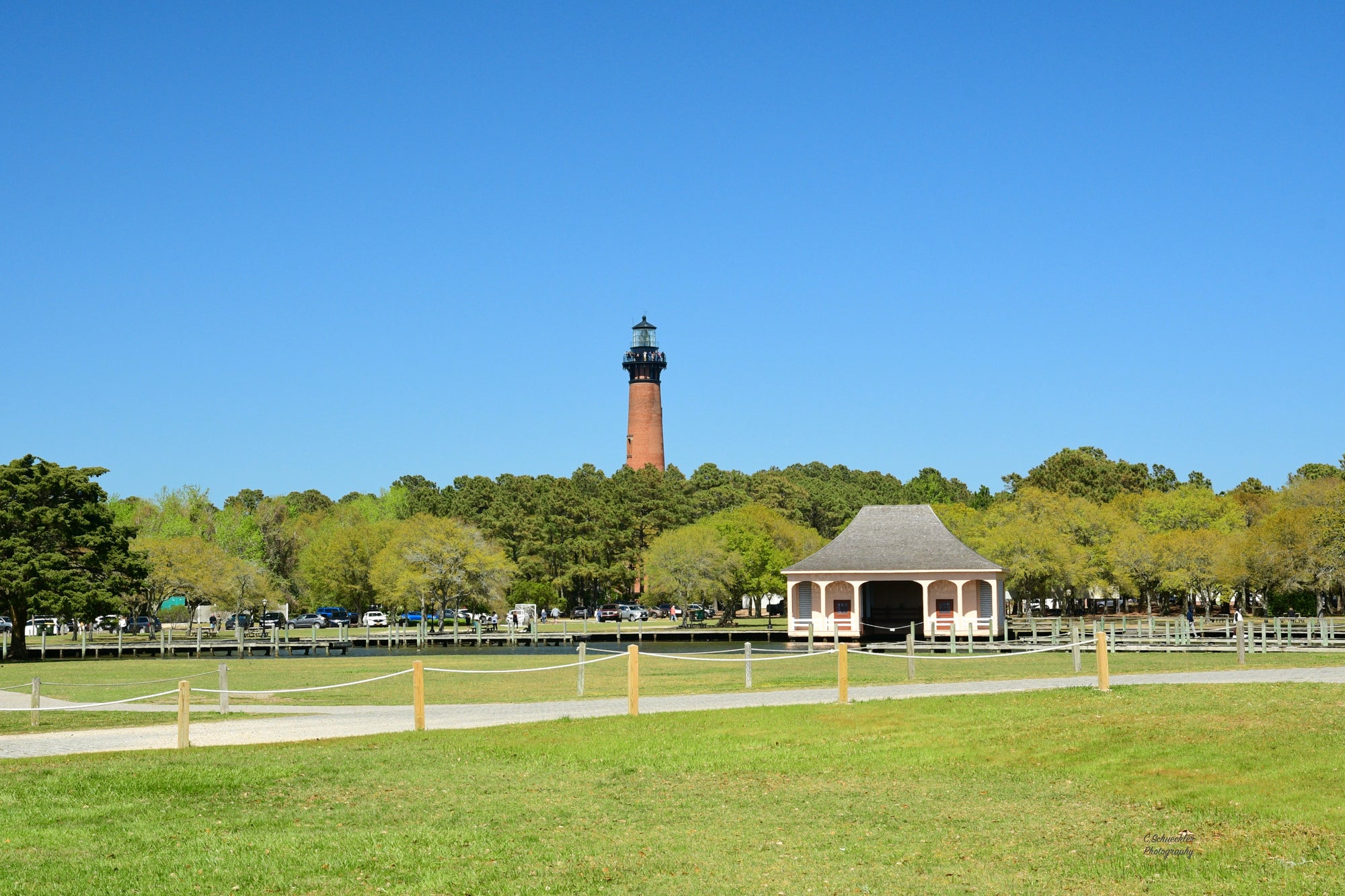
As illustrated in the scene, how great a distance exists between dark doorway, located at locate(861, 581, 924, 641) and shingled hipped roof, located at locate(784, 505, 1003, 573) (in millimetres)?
2751

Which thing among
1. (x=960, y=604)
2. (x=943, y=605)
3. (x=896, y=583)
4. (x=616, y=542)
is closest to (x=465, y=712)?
(x=960, y=604)

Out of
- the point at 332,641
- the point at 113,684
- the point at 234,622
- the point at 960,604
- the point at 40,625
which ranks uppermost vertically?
the point at 113,684

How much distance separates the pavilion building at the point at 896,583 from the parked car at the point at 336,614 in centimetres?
4767

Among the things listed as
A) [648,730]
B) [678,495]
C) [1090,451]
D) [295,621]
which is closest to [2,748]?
[648,730]

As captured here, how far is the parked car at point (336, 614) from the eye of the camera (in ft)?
362

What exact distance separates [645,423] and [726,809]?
120m

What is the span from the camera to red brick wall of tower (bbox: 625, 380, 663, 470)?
132 m

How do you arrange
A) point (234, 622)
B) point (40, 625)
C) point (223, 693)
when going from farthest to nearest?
point (234, 622)
point (40, 625)
point (223, 693)

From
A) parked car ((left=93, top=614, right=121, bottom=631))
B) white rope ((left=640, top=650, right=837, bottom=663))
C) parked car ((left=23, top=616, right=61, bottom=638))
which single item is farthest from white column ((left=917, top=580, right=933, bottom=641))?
parked car ((left=23, top=616, right=61, bottom=638))

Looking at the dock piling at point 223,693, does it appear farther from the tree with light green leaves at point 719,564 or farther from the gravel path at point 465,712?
the tree with light green leaves at point 719,564

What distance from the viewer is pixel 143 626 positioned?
3691 inches

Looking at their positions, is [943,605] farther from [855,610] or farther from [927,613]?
[855,610]

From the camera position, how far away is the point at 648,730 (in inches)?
732

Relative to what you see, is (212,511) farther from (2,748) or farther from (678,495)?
(2,748)
